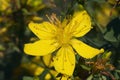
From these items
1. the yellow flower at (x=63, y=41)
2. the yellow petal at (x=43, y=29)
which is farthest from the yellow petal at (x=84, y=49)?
the yellow petal at (x=43, y=29)

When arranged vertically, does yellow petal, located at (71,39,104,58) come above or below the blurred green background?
above

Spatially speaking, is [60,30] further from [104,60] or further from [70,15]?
[104,60]

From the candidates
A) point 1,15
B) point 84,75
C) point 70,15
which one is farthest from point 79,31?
point 1,15

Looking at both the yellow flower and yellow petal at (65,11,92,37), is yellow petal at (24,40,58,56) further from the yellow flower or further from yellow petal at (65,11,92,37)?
yellow petal at (65,11,92,37)

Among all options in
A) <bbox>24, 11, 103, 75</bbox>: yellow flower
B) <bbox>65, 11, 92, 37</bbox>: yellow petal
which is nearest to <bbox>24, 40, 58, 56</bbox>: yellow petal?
<bbox>24, 11, 103, 75</bbox>: yellow flower

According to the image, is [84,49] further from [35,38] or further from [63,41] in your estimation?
[35,38]

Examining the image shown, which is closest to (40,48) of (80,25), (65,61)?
(65,61)

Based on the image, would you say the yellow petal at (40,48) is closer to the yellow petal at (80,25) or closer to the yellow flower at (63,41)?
the yellow flower at (63,41)
